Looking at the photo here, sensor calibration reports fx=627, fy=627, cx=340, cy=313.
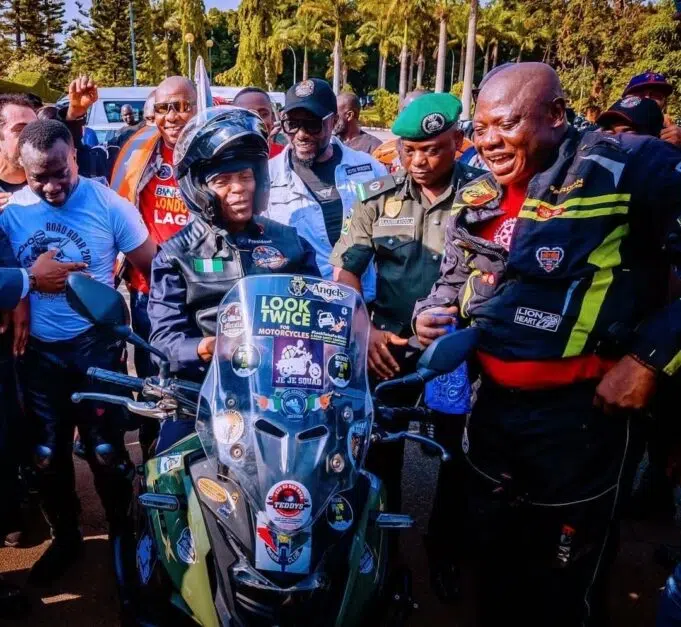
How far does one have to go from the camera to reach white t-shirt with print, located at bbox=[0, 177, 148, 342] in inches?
119

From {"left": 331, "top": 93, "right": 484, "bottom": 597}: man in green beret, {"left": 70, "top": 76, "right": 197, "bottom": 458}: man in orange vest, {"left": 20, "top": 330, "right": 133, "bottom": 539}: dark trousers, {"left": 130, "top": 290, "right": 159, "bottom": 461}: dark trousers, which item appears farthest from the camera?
{"left": 70, "top": 76, "right": 197, "bottom": 458}: man in orange vest

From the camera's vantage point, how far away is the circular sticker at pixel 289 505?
1531 mm

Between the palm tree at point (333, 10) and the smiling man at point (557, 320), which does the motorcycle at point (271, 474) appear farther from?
the palm tree at point (333, 10)

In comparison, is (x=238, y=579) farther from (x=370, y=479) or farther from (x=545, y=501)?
(x=545, y=501)

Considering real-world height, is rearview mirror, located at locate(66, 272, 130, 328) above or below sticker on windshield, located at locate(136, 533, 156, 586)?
above

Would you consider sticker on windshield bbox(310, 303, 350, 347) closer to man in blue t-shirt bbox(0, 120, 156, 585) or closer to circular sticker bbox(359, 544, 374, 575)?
circular sticker bbox(359, 544, 374, 575)

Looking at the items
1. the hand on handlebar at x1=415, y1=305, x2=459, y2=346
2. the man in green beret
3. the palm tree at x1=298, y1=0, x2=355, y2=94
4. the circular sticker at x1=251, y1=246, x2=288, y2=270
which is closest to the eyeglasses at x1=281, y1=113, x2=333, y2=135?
the man in green beret

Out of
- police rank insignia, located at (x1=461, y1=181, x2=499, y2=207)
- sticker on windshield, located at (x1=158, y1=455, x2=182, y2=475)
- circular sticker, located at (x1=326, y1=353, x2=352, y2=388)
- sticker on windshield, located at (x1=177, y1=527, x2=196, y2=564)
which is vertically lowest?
sticker on windshield, located at (x1=177, y1=527, x2=196, y2=564)

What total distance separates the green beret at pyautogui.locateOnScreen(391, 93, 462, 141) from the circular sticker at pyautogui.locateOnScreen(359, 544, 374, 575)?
2.15 metres

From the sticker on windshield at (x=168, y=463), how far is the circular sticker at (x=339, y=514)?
522 mm

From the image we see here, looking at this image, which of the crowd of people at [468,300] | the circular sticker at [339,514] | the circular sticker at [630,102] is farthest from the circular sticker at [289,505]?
the circular sticker at [630,102]

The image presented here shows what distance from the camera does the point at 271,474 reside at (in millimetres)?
1569

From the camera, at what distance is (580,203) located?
2090mm

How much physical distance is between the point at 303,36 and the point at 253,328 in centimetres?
5251
